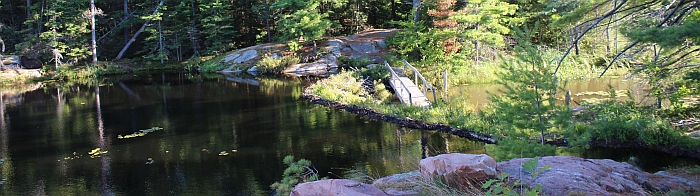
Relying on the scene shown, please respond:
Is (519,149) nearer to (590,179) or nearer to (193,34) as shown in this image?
(590,179)

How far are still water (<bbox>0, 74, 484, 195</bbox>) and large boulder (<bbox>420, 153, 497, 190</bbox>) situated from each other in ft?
12.0

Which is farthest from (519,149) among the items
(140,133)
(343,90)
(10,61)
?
(10,61)

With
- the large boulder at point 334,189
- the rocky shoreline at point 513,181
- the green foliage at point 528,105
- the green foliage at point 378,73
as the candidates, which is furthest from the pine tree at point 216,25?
the large boulder at point 334,189

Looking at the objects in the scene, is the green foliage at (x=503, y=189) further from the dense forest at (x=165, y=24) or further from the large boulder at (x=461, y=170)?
the dense forest at (x=165, y=24)

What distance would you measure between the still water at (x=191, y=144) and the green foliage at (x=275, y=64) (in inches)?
406

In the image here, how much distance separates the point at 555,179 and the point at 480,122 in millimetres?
7403

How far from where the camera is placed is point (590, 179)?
225 inches

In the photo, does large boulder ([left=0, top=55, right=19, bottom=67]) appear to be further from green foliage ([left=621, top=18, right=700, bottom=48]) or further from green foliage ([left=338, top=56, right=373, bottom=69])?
A: green foliage ([left=621, top=18, right=700, bottom=48])

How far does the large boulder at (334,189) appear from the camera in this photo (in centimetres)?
504

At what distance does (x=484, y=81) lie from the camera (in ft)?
74.5

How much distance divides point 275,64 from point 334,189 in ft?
88.7

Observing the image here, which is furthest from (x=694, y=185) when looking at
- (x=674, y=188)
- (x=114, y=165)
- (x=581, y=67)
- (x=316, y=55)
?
(x=316, y=55)

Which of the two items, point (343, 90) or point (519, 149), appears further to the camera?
point (343, 90)

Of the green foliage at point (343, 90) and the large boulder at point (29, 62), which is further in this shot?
the large boulder at point (29, 62)
